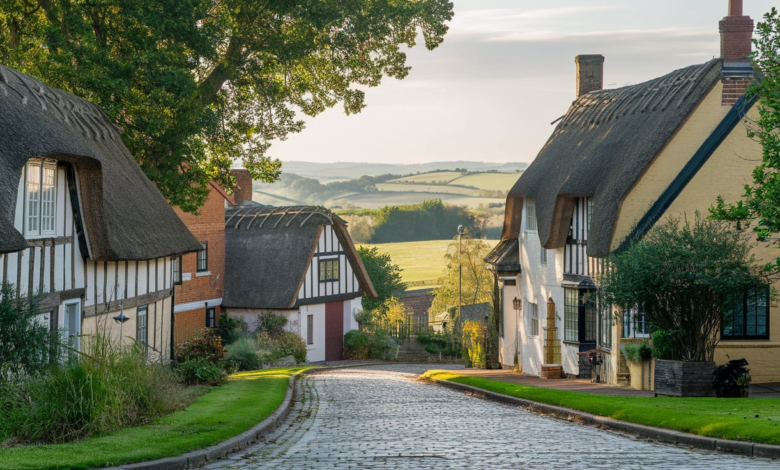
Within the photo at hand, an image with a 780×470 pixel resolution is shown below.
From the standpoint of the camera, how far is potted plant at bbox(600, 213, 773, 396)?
20281 mm

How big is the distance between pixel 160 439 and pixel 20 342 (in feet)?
11.3

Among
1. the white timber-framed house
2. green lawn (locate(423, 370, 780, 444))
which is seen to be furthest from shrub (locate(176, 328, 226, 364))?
green lawn (locate(423, 370, 780, 444))

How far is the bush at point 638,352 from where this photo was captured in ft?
78.5

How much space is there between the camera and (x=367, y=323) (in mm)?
49875

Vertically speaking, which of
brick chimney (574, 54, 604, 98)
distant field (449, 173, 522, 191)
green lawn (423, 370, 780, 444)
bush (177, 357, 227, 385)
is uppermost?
distant field (449, 173, 522, 191)

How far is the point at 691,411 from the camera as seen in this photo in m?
16.8

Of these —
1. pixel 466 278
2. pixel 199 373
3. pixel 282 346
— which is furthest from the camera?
pixel 466 278

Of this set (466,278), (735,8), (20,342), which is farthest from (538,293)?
(466,278)

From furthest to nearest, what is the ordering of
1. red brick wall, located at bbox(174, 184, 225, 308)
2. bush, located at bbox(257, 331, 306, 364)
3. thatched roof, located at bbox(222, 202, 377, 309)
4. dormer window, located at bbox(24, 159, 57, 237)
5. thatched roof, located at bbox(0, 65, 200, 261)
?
1. thatched roof, located at bbox(222, 202, 377, 309)
2. red brick wall, located at bbox(174, 184, 225, 308)
3. bush, located at bbox(257, 331, 306, 364)
4. dormer window, located at bbox(24, 159, 57, 237)
5. thatched roof, located at bbox(0, 65, 200, 261)

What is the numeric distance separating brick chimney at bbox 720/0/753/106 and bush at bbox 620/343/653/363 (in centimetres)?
722

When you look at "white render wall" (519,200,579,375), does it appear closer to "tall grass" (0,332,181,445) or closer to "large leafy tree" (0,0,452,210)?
"large leafy tree" (0,0,452,210)

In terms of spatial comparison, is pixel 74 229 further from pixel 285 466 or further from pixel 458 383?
pixel 458 383

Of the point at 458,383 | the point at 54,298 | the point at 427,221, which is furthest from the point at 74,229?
the point at 427,221

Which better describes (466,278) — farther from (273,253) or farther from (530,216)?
(530,216)
